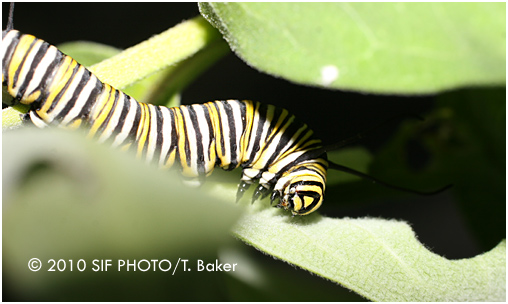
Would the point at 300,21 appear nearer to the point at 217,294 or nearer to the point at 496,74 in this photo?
the point at 496,74

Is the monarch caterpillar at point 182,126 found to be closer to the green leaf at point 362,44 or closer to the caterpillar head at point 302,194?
the caterpillar head at point 302,194

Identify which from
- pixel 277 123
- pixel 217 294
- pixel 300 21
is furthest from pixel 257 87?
pixel 300 21

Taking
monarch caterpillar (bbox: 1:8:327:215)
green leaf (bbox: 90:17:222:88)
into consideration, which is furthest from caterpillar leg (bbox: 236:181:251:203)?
green leaf (bbox: 90:17:222:88)

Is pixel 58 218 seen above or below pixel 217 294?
above

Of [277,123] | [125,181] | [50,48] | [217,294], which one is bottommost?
[217,294]

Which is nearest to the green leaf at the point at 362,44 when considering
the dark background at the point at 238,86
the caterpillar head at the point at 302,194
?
the caterpillar head at the point at 302,194

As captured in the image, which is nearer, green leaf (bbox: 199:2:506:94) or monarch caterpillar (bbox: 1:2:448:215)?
green leaf (bbox: 199:2:506:94)

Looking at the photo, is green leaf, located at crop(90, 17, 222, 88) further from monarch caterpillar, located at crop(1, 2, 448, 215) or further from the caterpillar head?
the caterpillar head

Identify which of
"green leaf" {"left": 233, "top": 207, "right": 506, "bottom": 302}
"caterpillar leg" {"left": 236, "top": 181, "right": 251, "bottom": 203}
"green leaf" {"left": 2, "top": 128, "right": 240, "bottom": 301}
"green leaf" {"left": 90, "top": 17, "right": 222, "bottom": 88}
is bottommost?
"green leaf" {"left": 233, "top": 207, "right": 506, "bottom": 302}
